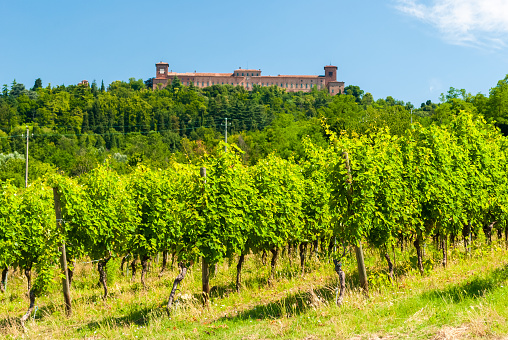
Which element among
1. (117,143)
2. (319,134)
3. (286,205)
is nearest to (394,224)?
(286,205)

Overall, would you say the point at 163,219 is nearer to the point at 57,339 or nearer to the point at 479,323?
the point at 57,339

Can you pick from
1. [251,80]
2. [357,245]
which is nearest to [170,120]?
[251,80]

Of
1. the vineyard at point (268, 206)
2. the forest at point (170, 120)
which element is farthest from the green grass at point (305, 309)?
the forest at point (170, 120)

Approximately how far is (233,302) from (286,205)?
10.4ft

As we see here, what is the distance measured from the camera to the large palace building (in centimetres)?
18700

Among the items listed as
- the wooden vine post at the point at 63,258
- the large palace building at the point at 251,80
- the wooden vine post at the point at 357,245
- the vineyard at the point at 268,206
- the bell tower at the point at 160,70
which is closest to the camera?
the wooden vine post at the point at 357,245

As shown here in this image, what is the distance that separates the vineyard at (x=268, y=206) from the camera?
9.69 metres

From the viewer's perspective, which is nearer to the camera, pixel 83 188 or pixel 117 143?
pixel 83 188

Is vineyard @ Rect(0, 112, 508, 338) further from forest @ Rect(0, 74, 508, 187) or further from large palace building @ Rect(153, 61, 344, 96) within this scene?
Result: large palace building @ Rect(153, 61, 344, 96)

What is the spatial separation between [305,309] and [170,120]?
5012 inches

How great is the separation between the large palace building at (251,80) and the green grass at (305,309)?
577 feet

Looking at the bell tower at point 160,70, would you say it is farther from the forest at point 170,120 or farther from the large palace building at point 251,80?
the forest at point 170,120

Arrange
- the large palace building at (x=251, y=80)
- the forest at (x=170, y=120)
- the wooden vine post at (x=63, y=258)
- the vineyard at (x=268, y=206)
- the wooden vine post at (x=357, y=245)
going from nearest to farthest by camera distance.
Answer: the wooden vine post at (x=357, y=245)
the vineyard at (x=268, y=206)
the wooden vine post at (x=63, y=258)
the forest at (x=170, y=120)
the large palace building at (x=251, y=80)

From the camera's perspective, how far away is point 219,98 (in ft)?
494
